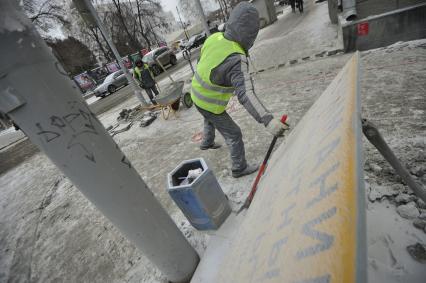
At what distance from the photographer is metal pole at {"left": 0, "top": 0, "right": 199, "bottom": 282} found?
1.05 m

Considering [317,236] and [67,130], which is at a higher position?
[67,130]

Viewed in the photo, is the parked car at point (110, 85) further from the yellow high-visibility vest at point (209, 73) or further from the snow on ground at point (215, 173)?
the yellow high-visibility vest at point (209, 73)

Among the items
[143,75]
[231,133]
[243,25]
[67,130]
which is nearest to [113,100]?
[143,75]

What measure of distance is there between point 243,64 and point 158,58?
15751mm

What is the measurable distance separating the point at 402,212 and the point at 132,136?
5.97m

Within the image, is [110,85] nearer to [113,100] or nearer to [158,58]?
[113,100]

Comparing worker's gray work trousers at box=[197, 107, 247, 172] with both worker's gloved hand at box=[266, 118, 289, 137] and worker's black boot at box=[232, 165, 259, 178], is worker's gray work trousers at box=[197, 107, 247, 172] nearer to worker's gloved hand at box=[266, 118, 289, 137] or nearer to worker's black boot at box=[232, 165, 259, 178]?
worker's black boot at box=[232, 165, 259, 178]

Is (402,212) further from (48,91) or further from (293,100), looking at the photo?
(293,100)

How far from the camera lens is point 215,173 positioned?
11.4ft

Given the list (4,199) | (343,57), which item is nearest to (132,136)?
(4,199)

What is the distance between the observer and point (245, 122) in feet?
15.1

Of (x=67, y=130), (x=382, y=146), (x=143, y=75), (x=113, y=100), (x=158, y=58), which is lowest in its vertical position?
(x=113, y=100)

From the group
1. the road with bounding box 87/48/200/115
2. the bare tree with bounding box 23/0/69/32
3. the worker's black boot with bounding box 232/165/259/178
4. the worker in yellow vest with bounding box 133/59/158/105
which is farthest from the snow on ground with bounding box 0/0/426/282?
the bare tree with bounding box 23/0/69/32

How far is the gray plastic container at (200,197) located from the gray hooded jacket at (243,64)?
0.77m
